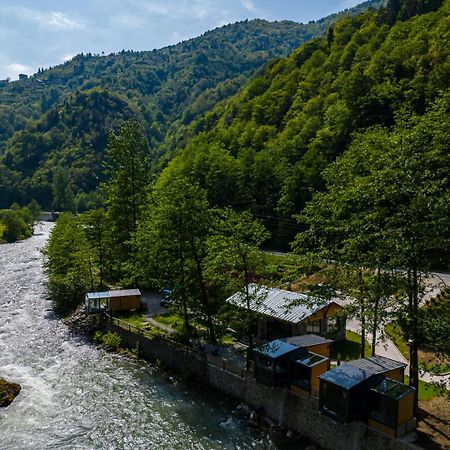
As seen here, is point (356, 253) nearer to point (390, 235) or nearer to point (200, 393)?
point (390, 235)

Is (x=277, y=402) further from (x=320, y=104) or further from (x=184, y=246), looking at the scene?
(x=320, y=104)

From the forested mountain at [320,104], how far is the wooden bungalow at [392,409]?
31481 millimetres

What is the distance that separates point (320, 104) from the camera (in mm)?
105188

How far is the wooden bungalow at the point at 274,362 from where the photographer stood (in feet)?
78.9

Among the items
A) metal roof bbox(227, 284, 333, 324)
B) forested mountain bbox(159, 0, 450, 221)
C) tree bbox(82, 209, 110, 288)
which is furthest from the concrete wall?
forested mountain bbox(159, 0, 450, 221)

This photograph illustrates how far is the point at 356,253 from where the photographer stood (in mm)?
23734

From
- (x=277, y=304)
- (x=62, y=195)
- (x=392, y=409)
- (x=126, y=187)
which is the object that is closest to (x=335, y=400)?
(x=392, y=409)

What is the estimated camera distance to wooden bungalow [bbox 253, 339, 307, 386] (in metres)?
24.0

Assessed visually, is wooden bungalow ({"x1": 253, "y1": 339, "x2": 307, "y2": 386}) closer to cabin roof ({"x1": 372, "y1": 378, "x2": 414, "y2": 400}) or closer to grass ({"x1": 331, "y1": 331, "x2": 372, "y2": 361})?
cabin roof ({"x1": 372, "y1": 378, "x2": 414, "y2": 400})

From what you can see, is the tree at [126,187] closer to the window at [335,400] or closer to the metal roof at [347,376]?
the metal roof at [347,376]

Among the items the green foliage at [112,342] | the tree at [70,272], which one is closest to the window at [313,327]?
the green foliage at [112,342]

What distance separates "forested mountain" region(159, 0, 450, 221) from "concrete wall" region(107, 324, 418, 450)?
27.5 metres

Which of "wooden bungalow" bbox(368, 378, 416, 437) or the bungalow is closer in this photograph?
"wooden bungalow" bbox(368, 378, 416, 437)

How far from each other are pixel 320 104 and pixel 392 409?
309 feet
